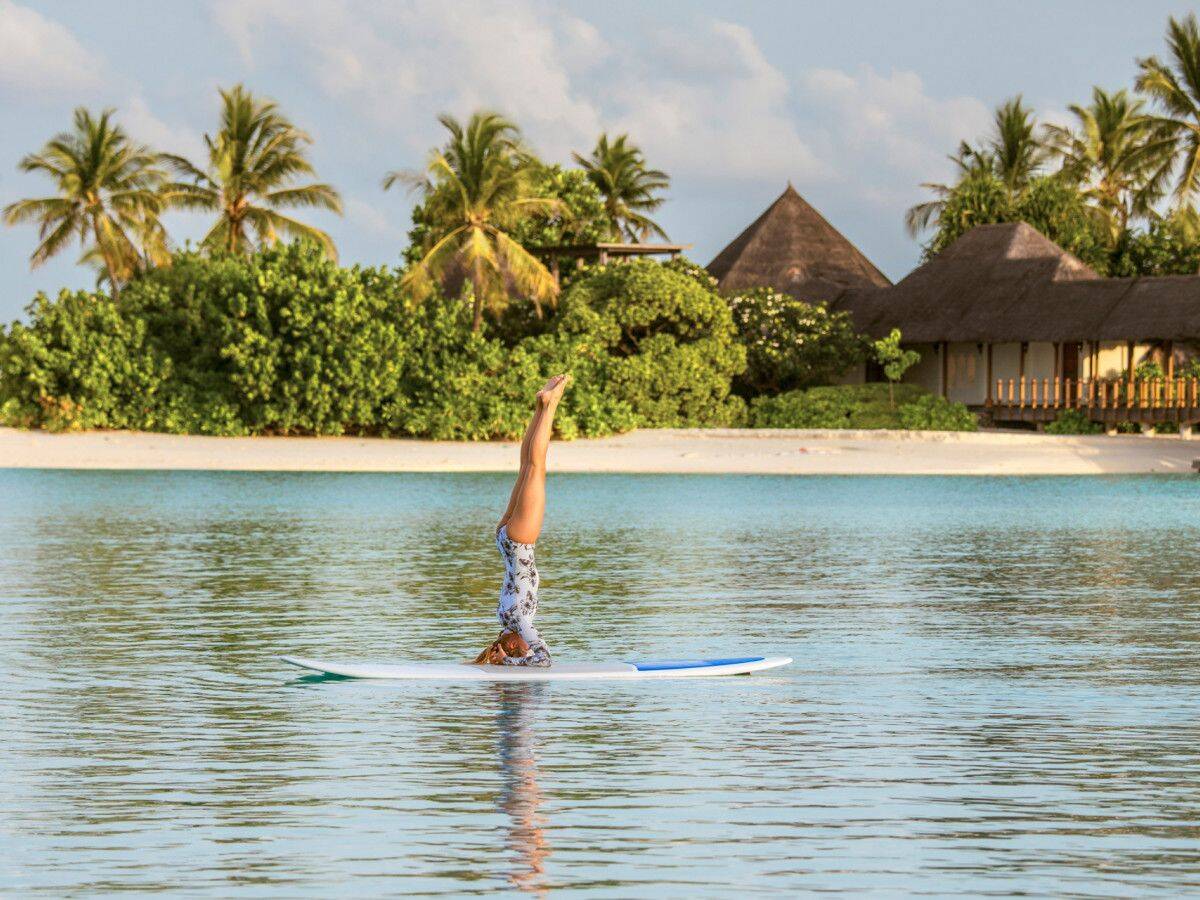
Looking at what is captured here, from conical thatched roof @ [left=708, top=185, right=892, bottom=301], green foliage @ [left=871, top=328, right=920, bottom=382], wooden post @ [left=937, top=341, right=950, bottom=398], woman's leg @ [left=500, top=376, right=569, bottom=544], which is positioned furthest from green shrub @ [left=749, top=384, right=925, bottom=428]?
woman's leg @ [left=500, top=376, right=569, bottom=544]

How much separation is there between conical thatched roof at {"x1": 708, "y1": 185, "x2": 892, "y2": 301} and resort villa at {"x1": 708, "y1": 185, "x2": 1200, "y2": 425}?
0.23ft

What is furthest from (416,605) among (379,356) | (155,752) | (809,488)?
(379,356)

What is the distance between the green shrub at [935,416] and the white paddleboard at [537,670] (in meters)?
38.3

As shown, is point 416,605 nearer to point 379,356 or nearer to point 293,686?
point 293,686

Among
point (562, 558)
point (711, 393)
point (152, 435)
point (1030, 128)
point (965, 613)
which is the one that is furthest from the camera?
point (1030, 128)

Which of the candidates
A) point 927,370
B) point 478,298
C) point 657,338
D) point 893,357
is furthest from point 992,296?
point 478,298

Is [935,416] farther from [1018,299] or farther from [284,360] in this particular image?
[284,360]

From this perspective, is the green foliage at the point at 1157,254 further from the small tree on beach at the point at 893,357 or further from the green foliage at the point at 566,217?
the green foliage at the point at 566,217

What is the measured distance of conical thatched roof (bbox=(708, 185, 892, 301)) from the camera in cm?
5819

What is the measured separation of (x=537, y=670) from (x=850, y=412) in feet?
131

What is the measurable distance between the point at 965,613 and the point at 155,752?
24.9ft

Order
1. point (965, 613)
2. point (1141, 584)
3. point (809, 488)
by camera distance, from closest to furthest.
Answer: point (965, 613) → point (1141, 584) → point (809, 488)

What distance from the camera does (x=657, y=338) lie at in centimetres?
4822

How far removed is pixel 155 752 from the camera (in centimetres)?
855
